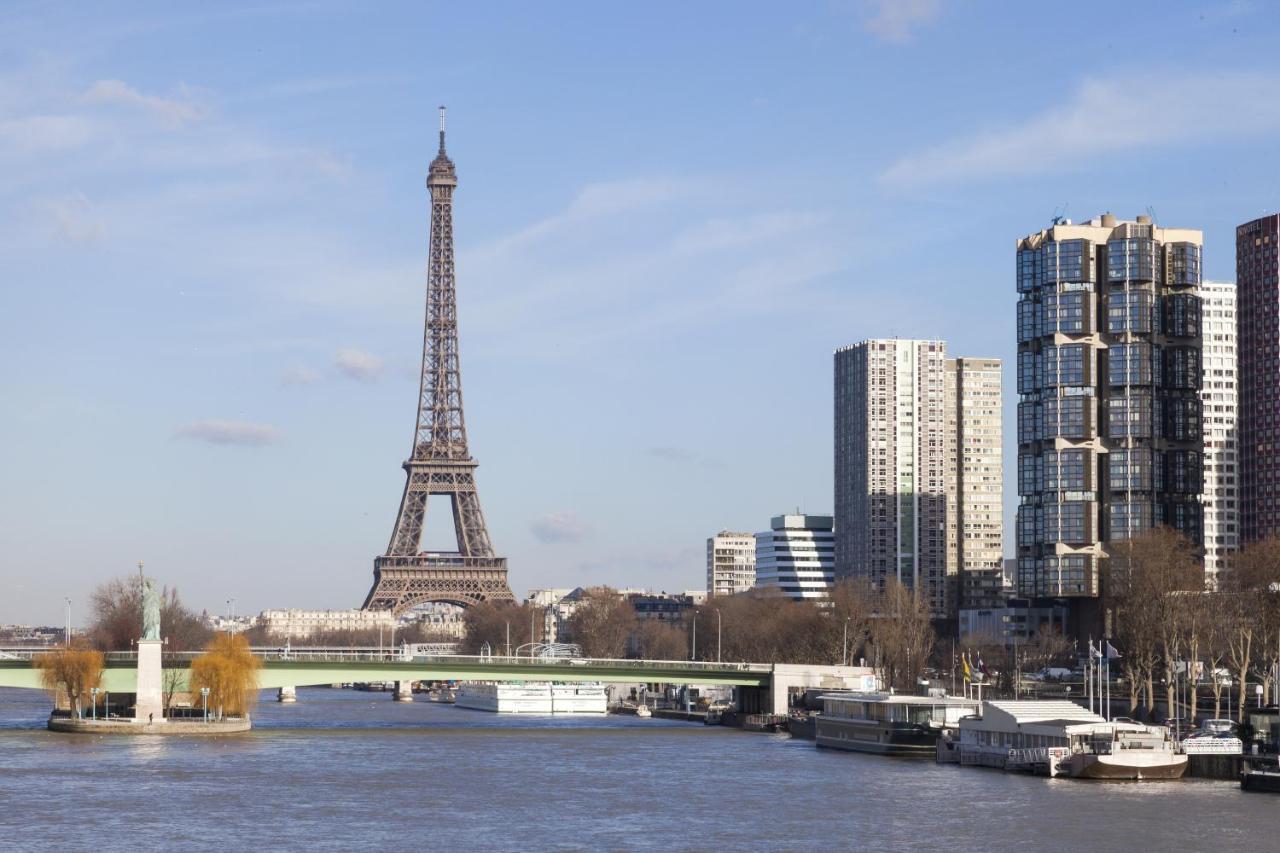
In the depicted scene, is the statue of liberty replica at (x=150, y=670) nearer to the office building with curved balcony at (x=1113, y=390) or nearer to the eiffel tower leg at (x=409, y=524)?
the office building with curved balcony at (x=1113, y=390)

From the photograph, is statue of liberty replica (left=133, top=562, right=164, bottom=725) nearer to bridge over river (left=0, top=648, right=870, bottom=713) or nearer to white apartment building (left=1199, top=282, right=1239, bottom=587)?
bridge over river (left=0, top=648, right=870, bottom=713)

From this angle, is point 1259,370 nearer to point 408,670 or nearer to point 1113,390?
point 1113,390

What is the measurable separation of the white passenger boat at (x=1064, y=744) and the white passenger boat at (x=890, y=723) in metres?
3.78

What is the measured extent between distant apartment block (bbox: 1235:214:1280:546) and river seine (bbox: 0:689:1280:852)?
7063 cm

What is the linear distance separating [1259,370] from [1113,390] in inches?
541

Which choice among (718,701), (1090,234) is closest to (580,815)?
(718,701)

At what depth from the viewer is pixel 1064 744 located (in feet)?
227

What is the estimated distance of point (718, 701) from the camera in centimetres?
13275

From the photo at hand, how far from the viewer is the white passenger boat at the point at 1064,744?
217 feet

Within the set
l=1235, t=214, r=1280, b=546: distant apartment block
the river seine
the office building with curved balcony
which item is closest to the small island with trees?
the river seine

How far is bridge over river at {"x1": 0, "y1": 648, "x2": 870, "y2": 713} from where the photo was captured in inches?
3765

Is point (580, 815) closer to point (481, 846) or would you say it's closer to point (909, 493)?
point (481, 846)

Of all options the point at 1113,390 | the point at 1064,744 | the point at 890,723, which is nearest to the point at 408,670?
the point at 890,723

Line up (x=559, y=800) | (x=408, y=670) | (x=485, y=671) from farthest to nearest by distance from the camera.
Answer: (x=408, y=670)
(x=485, y=671)
(x=559, y=800)
